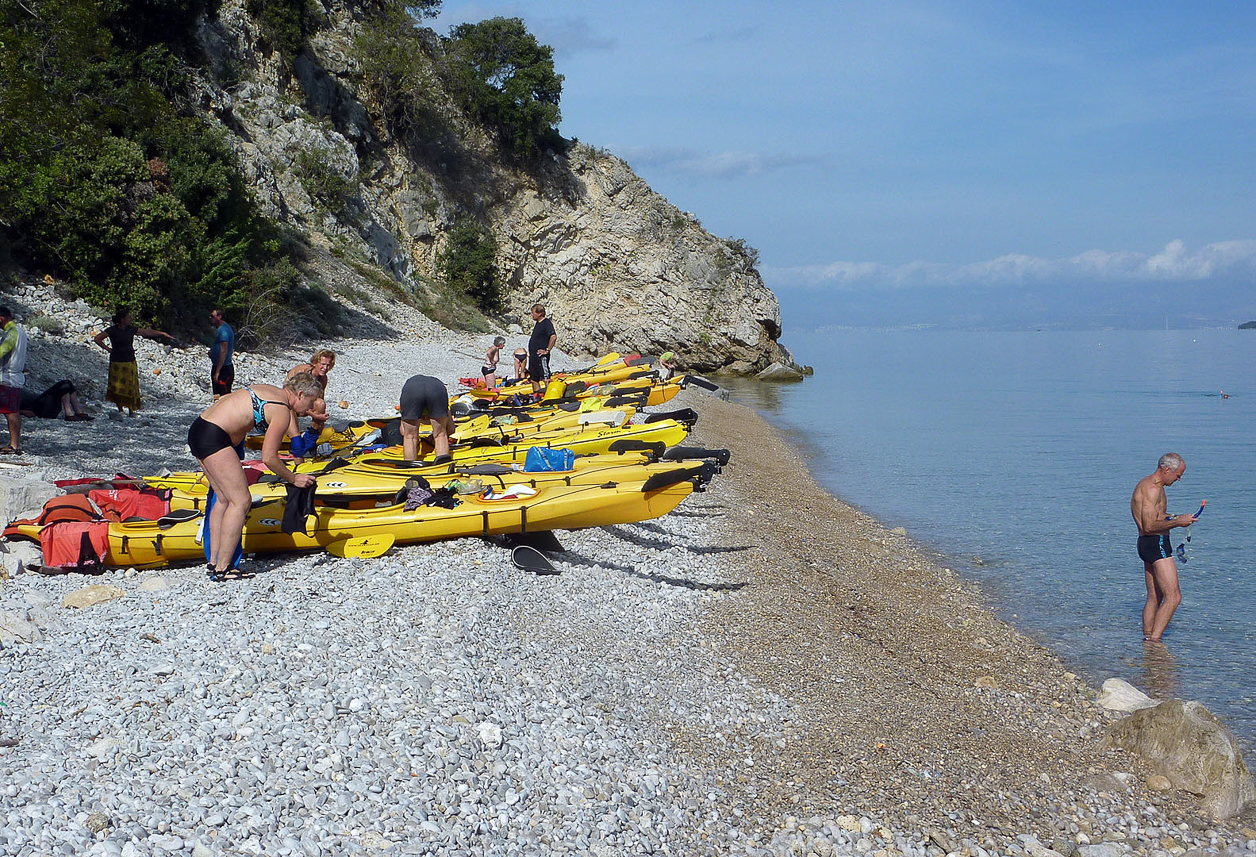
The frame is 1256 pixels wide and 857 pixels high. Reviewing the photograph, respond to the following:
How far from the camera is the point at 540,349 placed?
17.0 m

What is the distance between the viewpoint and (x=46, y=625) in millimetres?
5586

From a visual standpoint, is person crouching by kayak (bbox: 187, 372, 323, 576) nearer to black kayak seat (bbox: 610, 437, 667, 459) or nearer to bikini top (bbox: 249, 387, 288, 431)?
bikini top (bbox: 249, 387, 288, 431)

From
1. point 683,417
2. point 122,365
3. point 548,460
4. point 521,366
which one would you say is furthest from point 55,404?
point 521,366

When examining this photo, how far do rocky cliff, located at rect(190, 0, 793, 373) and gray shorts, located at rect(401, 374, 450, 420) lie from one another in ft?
78.7

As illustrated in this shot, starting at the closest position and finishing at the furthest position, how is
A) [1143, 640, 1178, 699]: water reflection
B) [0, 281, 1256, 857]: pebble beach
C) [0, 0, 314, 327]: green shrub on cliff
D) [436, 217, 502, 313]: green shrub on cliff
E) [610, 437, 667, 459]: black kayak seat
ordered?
1. [0, 281, 1256, 857]: pebble beach
2. [1143, 640, 1178, 699]: water reflection
3. [610, 437, 667, 459]: black kayak seat
4. [0, 0, 314, 327]: green shrub on cliff
5. [436, 217, 502, 313]: green shrub on cliff

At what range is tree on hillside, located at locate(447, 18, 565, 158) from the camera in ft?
125

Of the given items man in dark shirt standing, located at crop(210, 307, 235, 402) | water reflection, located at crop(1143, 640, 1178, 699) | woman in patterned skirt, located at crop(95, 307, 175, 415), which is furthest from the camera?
man in dark shirt standing, located at crop(210, 307, 235, 402)

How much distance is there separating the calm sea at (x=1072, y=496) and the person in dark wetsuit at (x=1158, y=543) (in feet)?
0.96

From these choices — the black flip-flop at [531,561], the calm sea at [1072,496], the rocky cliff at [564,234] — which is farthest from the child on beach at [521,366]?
the rocky cliff at [564,234]

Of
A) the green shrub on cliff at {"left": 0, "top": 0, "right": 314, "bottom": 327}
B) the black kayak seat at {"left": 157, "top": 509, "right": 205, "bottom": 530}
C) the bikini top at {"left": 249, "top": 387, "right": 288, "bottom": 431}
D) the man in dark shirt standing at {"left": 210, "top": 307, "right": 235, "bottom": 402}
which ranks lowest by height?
the black kayak seat at {"left": 157, "top": 509, "right": 205, "bottom": 530}

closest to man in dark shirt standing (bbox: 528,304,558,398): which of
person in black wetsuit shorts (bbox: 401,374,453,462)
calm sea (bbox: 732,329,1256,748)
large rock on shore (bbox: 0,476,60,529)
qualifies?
calm sea (bbox: 732,329,1256,748)

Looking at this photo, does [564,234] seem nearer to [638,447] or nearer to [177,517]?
[638,447]

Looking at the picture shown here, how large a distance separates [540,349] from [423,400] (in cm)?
728

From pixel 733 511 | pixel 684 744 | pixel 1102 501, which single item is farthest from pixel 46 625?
pixel 1102 501
